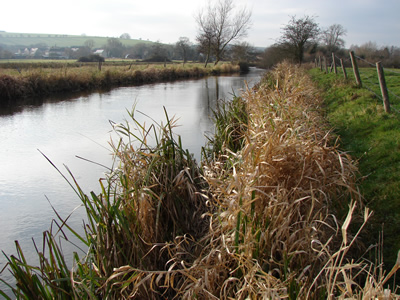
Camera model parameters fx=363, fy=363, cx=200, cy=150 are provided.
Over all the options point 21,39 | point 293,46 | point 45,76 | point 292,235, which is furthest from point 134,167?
point 21,39

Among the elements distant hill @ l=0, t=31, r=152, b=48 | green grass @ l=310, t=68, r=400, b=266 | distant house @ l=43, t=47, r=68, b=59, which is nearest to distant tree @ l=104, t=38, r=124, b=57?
distant house @ l=43, t=47, r=68, b=59

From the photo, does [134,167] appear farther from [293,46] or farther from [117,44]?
[117,44]

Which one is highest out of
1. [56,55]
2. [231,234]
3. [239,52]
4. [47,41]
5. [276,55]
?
[47,41]

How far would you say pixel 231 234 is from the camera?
2.70 meters

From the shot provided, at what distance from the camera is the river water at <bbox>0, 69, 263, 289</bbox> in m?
4.21

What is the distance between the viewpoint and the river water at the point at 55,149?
4.21 m

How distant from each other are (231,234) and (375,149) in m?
2.90

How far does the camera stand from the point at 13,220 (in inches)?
166

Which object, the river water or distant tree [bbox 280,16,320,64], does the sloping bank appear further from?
distant tree [bbox 280,16,320,64]

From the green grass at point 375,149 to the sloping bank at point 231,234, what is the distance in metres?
0.26

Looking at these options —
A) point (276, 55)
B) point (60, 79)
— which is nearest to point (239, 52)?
point (276, 55)

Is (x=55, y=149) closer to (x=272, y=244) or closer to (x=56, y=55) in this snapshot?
(x=272, y=244)

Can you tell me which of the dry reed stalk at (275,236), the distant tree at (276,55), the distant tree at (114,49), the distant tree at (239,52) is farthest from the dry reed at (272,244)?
the distant tree at (114,49)

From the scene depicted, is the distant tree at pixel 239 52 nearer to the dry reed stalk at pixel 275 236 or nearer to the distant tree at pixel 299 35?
the distant tree at pixel 299 35
